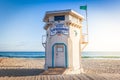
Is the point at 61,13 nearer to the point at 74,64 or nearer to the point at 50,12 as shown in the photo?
the point at 50,12

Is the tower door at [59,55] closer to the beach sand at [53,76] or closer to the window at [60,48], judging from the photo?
the window at [60,48]

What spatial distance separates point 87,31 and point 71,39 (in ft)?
10.2

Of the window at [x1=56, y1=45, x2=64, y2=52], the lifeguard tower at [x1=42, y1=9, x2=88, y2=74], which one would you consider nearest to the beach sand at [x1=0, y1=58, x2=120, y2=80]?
the lifeguard tower at [x1=42, y1=9, x2=88, y2=74]

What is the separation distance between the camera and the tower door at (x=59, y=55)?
2044 centimetres

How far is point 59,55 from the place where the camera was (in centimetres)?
2056

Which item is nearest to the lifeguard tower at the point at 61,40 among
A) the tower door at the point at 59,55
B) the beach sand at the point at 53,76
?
the tower door at the point at 59,55

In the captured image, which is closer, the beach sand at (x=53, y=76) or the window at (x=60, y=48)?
the beach sand at (x=53, y=76)

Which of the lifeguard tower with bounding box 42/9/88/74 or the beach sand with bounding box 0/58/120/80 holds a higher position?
the lifeguard tower with bounding box 42/9/88/74

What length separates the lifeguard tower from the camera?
20.4 meters

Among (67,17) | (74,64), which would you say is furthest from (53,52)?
(67,17)

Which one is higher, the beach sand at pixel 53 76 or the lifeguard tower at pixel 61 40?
the lifeguard tower at pixel 61 40

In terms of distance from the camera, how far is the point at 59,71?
63.8 feet

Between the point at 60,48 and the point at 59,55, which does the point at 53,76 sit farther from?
the point at 60,48

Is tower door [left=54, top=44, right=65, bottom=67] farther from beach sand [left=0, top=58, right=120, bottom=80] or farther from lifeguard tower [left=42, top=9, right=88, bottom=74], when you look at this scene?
beach sand [left=0, top=58, right=120, bottom=80]
